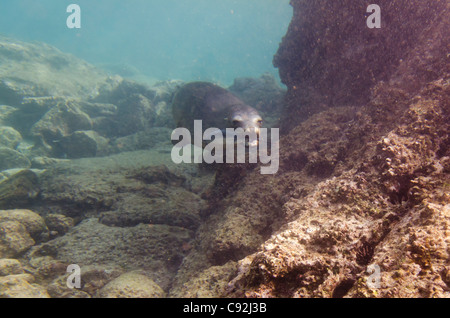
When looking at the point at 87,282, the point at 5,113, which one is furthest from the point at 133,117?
the point at 87,282

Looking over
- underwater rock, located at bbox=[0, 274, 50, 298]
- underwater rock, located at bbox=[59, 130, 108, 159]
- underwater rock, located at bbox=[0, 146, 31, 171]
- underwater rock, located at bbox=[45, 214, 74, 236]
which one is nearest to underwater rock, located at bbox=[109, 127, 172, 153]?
underwater rock, located at bbox=[59, 130, 108, 159]

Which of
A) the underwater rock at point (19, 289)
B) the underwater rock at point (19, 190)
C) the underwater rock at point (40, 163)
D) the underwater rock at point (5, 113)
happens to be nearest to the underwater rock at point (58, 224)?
the underwater rock at point (19, 190)

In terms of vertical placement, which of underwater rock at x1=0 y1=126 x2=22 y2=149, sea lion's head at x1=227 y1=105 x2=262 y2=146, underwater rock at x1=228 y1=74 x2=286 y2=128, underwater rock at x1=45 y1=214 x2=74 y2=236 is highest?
underwater rock at x1=228 y1=74 x2=286 y2=128

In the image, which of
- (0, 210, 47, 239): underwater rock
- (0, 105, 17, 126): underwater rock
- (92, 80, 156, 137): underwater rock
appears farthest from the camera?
(92, 80, 156, 137): underwater rock

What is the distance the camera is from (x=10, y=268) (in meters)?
2.70

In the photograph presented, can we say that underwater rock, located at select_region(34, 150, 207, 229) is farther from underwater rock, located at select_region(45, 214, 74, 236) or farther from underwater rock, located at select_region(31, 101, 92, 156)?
underwater rock, located at select_region(31, 101, 92, 156)

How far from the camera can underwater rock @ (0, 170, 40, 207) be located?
4137mm

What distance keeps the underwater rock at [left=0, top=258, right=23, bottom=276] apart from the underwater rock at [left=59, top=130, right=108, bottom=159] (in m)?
5.88

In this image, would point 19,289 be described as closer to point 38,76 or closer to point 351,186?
point 351,186

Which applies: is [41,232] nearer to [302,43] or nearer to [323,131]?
[323,131]

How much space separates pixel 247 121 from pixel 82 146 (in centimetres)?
676

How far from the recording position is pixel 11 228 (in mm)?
3248
